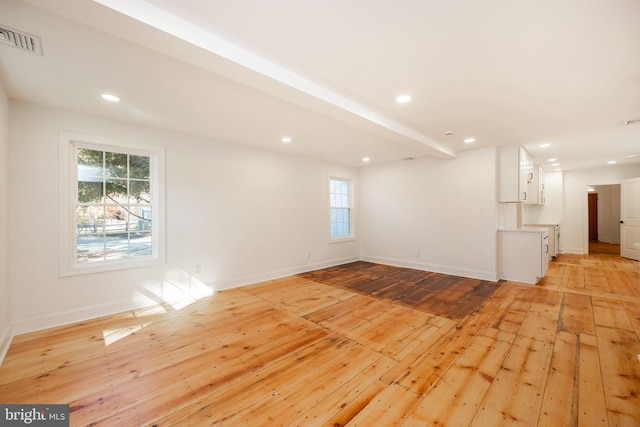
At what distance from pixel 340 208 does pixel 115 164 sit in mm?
4603

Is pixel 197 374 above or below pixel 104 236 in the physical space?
below

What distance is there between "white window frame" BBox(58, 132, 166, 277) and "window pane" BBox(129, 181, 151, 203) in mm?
77

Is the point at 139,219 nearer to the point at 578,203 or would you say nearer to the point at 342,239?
the point at 342,239

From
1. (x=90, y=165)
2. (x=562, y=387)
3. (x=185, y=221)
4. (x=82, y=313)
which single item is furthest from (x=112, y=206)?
(x=562, y=387)

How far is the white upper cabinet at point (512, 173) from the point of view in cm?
476

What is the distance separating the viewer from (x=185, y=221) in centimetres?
402

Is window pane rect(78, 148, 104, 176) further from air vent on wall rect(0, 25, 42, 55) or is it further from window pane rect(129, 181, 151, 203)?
air vent on wall rect(0, 25, 42, 55)

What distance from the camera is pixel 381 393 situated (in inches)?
74.6

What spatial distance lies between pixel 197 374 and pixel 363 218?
17.7 ft

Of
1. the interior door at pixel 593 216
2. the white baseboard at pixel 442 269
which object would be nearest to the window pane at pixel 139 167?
the white baseboard at pixel 442 269

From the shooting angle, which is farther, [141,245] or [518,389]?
[141,245]

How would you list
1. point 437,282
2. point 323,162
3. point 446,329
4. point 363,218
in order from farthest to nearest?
point 363,218, point 323,162, point 437,282, point 446,329

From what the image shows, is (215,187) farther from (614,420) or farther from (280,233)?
(614,420)

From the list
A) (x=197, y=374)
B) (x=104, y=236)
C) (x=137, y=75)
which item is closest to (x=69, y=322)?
(x=104, y=236)
